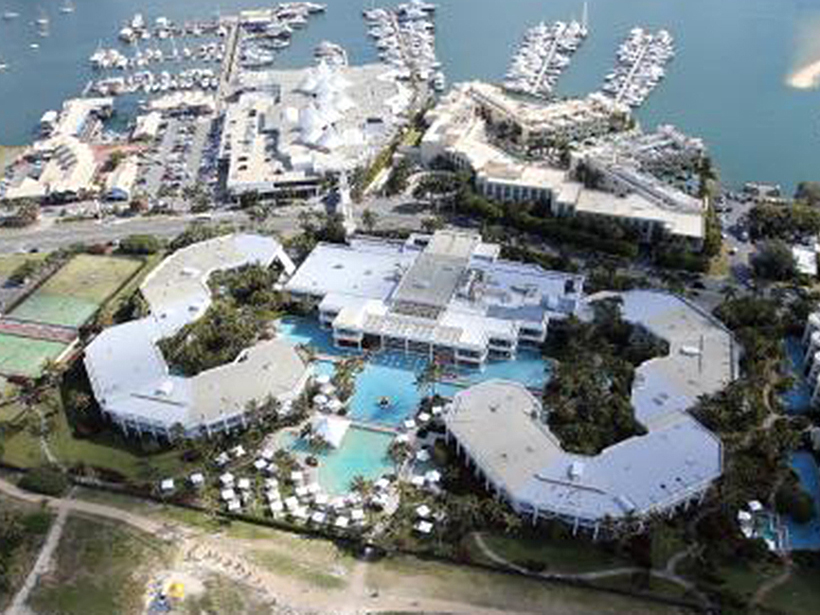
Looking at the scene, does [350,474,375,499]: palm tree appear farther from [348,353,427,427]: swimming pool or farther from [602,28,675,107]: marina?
[602,28,675,107]: marina

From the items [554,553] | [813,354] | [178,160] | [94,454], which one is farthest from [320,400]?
[178,160]

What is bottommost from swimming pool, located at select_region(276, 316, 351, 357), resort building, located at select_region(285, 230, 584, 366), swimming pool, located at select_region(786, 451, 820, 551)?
swimming pool, located at select_region(276, 316, 351, 357)

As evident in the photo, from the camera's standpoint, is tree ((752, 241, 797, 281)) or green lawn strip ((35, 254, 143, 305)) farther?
green lawn strip ((35, 254, 143, 305))

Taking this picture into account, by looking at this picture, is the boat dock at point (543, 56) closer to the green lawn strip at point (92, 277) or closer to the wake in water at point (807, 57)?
the wake in water at point (807, 57)

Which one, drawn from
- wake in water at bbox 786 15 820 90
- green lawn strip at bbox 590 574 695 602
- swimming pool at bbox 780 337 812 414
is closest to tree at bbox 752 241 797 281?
swimming pool at bbox 780 337 812 414

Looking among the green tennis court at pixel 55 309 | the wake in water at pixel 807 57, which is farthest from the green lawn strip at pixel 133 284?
the wake in water at pixel 807 57

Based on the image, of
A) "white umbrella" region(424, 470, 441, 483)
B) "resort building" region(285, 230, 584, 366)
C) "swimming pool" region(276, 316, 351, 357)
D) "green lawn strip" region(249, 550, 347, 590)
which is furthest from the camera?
"swimming pool" region(276, 316, 351, 357)
